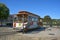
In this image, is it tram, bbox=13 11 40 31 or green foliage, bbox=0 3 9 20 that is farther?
Result: green foliage, bbox=0 3 9 20

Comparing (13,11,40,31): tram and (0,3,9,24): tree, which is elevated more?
(0,3,9,24): tree

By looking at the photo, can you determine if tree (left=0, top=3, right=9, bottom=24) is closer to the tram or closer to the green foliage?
the green foliage

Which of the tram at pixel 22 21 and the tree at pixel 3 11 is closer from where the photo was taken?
the tram at pixel 22 21

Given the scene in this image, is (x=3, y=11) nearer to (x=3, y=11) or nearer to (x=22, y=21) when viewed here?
(x=3, y=11)

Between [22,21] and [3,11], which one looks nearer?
[22,21]

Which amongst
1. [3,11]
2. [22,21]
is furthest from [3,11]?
[22,21]

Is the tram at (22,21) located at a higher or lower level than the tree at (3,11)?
lower

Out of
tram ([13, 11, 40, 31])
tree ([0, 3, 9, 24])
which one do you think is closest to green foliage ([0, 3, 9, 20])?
tree ([0, 3, 9, 24])

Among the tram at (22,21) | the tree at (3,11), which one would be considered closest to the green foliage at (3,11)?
the tree at (3,11)

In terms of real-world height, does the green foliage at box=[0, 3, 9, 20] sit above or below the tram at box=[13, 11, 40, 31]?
above

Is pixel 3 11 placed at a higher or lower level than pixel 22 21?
higher

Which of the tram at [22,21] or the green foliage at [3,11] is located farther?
the green foliage at [3,11]

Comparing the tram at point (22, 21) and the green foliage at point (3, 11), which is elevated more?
the green foliage at point (3, 11)

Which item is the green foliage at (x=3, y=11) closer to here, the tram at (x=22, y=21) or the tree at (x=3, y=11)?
the tree at (x=3, y=11)
